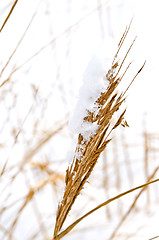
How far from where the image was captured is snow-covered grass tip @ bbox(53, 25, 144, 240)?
1.18 ft

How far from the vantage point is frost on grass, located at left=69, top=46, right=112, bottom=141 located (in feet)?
1.20

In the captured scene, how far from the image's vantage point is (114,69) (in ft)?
1.16

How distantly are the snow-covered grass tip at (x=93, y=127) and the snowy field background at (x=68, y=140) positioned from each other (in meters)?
0.02

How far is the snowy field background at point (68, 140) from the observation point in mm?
616

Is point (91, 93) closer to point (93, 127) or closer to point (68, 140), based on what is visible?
point (93, 127)

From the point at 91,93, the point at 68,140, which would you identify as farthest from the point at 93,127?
the point at 68,140

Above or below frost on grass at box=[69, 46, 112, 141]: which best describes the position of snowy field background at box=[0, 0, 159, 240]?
above

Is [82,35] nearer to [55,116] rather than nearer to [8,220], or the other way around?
[55,116]

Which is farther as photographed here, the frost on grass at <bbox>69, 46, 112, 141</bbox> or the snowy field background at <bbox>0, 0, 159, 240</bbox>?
the snowy field background at <bbox>0, 0, 159, 240</bbox>

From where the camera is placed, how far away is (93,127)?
37 cm

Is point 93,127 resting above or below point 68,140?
below

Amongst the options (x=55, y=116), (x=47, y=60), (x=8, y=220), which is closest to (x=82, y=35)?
(x=47, y=60)

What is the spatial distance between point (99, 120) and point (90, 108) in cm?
2

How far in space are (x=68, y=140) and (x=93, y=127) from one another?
1884mm
